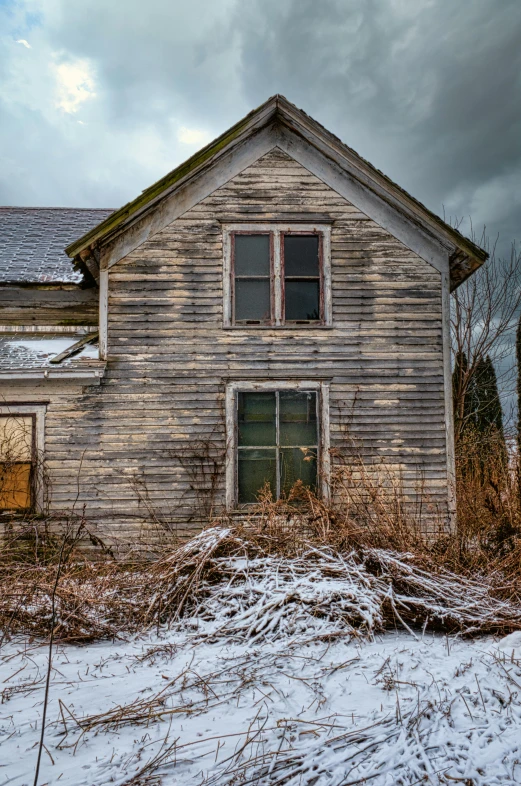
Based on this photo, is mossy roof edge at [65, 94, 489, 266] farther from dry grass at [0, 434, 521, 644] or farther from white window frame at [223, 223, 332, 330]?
dry grass at [0, 434, 521, 644]

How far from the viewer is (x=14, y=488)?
802 centimetres

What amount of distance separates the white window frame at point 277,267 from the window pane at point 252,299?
0.46 ft

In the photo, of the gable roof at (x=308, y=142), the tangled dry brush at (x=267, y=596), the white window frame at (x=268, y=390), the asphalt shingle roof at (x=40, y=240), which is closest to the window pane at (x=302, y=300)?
the white window frame at (x=268, y=390)

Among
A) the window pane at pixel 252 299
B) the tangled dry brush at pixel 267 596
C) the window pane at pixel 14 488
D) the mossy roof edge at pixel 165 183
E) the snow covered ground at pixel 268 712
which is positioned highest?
the mossy roof edge at pixel 165 183

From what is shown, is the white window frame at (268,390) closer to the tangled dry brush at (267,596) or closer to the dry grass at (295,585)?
the dry grass at (295,585)

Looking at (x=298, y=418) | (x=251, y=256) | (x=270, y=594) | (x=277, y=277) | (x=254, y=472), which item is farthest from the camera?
(x=251, y=256)

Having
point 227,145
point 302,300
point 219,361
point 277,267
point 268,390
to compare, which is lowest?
point 268,390

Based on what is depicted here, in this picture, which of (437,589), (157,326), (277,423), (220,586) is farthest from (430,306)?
(220,586)

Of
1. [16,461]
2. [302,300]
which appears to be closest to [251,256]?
[302,300]

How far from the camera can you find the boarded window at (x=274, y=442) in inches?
324

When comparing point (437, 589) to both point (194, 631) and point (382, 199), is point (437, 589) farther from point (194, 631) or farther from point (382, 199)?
point (382, 199)

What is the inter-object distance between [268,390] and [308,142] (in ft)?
13.1

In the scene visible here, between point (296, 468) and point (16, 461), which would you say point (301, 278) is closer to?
point (296, 468)

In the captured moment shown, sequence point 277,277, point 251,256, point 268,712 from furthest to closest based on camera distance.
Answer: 1. point 251,256
2. point 277,277
3. point 268,712
